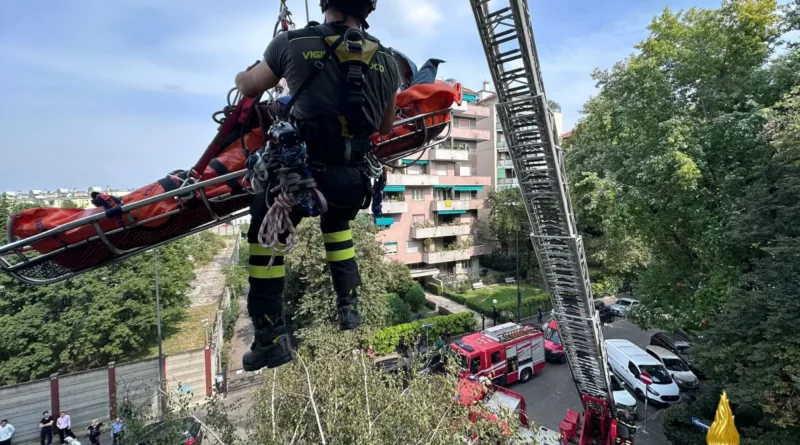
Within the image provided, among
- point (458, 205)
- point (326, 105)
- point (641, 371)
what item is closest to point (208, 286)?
point (458, 205)

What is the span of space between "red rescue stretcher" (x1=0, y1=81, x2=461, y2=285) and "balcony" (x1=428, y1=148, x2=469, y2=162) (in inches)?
839

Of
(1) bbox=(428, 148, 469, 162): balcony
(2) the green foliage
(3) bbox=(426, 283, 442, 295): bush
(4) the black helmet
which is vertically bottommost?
(3) bbox=(426, 283, 442, 295): bush

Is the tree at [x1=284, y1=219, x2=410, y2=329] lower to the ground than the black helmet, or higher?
lower

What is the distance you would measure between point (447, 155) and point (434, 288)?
8.72 meters

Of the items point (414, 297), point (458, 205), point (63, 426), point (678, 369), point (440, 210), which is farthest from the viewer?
point (458, 205)

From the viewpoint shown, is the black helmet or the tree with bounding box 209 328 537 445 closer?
the black helmet

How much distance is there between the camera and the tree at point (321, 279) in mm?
13148

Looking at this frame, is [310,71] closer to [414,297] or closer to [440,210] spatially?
[414,297]

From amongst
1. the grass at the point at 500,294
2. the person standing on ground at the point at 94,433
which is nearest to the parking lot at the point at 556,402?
the grass at the point at 500,294

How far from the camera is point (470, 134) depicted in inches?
1052

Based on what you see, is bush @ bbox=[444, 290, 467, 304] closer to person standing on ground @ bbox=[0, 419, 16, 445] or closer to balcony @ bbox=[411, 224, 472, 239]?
balcony @ bbox=[411, 224, 472, 239]

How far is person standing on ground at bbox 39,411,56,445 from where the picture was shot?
417 inches

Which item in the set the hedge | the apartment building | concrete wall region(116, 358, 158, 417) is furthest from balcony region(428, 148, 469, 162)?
concrete wall region(116, 358, 158, 417)

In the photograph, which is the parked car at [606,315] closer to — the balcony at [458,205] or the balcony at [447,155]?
the balcony at [458,205]
